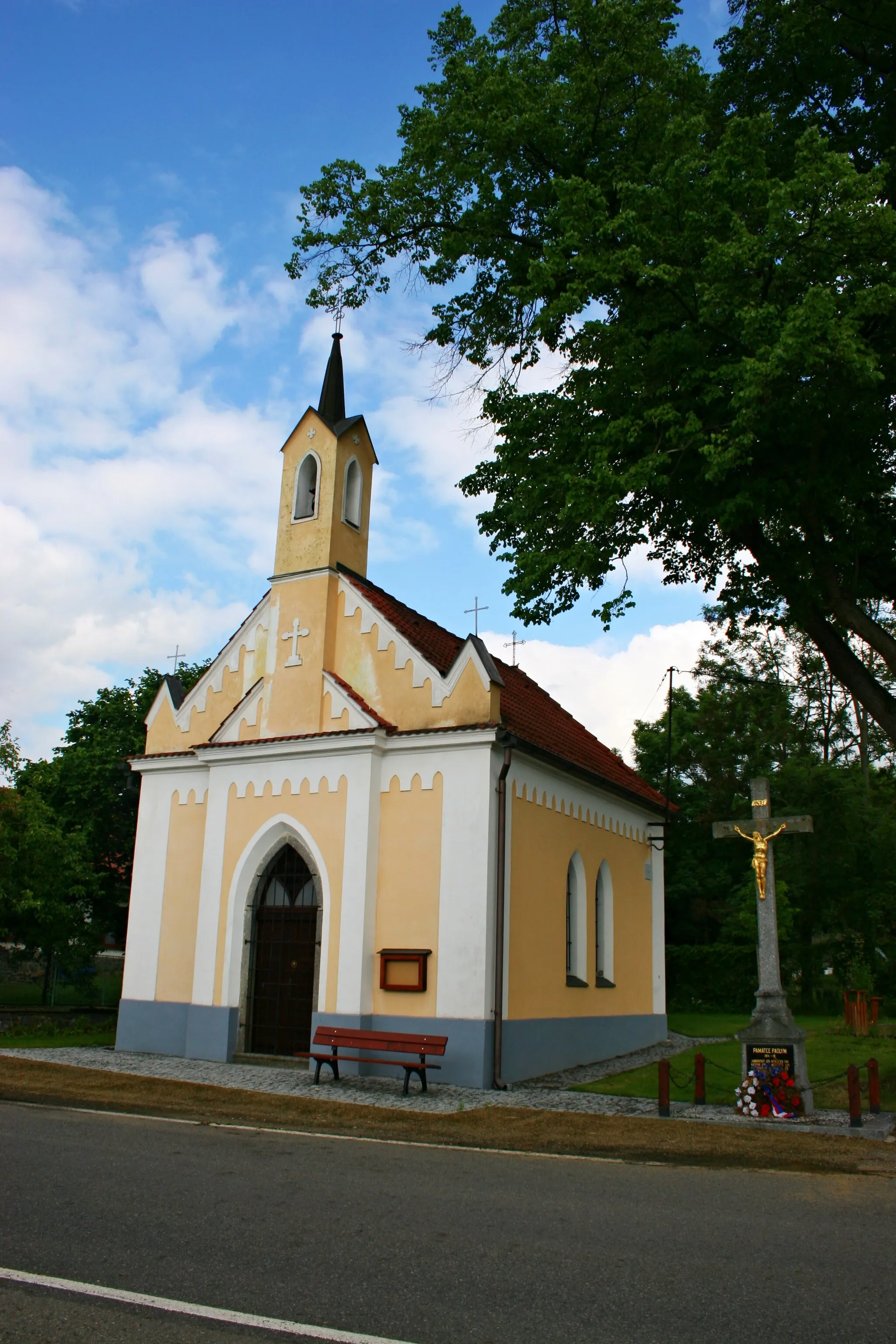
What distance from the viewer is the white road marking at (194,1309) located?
430cm

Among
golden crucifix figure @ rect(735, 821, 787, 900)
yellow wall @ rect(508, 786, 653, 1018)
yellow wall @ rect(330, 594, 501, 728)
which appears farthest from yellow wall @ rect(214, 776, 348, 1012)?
golden crucifix figure @ rect(735, 821, 787, 900)

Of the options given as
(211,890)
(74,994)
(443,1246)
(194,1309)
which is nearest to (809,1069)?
(211,890)

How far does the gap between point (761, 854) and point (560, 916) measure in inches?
198

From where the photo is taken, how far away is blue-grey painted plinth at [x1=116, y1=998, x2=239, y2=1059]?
16641 millimetres

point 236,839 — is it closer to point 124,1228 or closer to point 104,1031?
point 104,1031

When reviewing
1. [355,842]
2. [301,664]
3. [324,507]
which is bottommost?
[355,842]

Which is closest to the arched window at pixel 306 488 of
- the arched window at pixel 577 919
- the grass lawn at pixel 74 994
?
the arched window at pixel 577 919

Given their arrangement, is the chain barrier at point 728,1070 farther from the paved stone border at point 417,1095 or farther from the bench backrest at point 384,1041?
the bench backrest at point 384,1041

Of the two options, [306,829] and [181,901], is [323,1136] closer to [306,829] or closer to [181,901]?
[306,829]

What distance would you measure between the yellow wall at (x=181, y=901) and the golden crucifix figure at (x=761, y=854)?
9.49 meters

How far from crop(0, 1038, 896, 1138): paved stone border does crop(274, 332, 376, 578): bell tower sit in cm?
817

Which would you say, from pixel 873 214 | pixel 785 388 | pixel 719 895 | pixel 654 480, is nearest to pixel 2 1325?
pixel 654 480

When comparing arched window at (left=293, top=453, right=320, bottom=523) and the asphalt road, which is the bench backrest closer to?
the asphalt road

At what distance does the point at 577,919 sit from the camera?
60.7 feet
